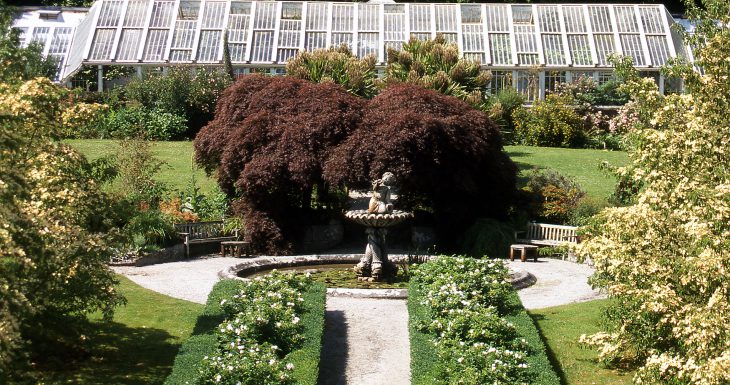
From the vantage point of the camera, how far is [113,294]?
1212 centimetres

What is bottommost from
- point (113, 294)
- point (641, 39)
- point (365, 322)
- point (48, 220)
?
point (365, 322)

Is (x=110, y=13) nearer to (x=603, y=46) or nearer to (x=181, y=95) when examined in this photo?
(x=181, y=95)

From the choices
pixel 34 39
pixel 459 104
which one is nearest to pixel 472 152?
pixel 459 104

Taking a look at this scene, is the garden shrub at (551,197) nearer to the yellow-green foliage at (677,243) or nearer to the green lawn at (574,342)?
the green lawn at (574,342)

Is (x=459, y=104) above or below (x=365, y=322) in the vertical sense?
above

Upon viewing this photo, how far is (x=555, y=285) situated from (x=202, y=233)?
838cm

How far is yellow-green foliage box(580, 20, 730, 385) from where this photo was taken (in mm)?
9984

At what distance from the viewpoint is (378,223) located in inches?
731

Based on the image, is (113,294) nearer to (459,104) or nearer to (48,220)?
(48,220)

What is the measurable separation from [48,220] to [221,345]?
111 inches

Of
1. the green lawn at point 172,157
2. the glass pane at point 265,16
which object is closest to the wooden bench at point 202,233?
the green lawn at point 172,157

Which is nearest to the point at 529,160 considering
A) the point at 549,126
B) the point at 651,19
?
the point at 549,126

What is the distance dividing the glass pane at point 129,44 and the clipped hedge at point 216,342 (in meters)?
24.1

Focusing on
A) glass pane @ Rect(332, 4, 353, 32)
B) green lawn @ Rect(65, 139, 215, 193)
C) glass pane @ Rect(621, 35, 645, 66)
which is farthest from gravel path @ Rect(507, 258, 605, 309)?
glass pane @ Rect(332, 4, 353, 32)
